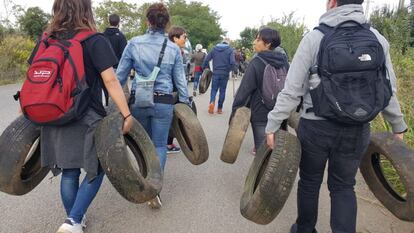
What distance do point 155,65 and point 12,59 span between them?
15.5 metres

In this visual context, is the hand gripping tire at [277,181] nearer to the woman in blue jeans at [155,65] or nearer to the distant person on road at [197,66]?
the woman in blue jeans at [155,65]

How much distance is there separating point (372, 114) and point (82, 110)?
1886 millimetres

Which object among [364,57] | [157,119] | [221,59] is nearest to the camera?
[364,57]

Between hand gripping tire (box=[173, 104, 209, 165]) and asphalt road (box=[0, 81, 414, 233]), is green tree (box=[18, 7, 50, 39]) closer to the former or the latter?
asphalt road (box=[0, 81, 414, 233])

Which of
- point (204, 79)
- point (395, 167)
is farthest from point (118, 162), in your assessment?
point (204, 79)

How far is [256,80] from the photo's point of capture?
14.2ft

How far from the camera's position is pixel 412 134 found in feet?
14.9

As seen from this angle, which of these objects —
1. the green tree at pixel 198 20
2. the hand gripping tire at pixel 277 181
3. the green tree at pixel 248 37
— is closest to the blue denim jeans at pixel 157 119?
→ the hand gripping tire at pixel 277 181

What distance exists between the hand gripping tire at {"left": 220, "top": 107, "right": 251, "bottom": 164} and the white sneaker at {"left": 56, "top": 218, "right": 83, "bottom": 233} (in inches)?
69.5

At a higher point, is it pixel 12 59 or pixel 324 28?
pixel 324 28

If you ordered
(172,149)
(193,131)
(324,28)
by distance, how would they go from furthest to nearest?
(172,149), (193,131), (324,28)

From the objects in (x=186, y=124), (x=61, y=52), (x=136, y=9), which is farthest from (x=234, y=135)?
(x=136, y=9)

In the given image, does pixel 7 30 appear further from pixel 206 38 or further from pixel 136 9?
pixel 206 38

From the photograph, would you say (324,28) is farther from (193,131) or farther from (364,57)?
(193,131)
